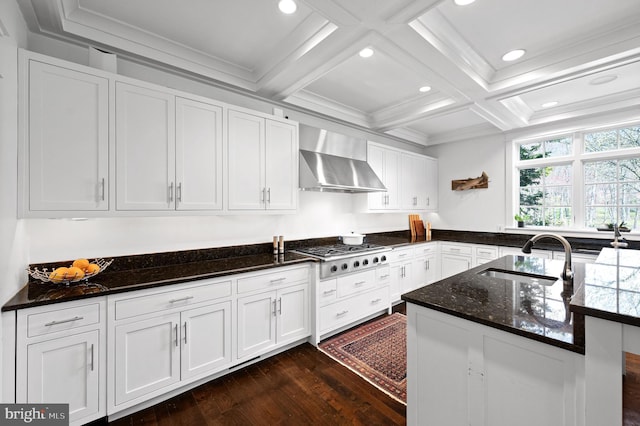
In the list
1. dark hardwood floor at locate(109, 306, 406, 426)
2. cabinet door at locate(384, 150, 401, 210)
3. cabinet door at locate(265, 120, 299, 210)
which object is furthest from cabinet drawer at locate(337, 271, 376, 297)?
cabinet door at locate(384, 150, 401, 210)

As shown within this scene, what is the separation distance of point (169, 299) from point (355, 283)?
1972mm

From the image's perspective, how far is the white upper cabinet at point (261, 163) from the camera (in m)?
2.63

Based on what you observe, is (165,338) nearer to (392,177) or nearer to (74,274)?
(74,274)

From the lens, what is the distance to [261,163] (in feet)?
9.23

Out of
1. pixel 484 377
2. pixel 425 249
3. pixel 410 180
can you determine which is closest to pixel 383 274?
pixel 425 249

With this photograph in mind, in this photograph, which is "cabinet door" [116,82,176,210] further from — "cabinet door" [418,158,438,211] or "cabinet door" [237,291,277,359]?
"cabinet door" [418,158,438,211]

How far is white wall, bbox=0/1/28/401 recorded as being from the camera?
4.84ft

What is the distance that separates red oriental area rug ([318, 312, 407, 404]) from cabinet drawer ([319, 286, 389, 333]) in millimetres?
153

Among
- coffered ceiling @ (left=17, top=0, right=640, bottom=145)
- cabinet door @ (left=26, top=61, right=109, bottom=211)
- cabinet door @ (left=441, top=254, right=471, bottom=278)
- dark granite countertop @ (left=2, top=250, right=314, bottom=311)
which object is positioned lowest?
cabinet door @ (left=441, top=254, right=471, bottom=278)

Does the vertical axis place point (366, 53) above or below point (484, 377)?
above

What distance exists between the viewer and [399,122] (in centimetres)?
402

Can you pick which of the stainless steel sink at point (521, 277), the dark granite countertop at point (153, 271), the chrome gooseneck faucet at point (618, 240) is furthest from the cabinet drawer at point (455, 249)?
the dark granite countertop at point (153, 271)

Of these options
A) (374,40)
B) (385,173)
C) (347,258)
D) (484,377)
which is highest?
(374,40)

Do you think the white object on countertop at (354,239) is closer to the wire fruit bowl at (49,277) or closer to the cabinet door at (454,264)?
the cabinet door at (454,264)
